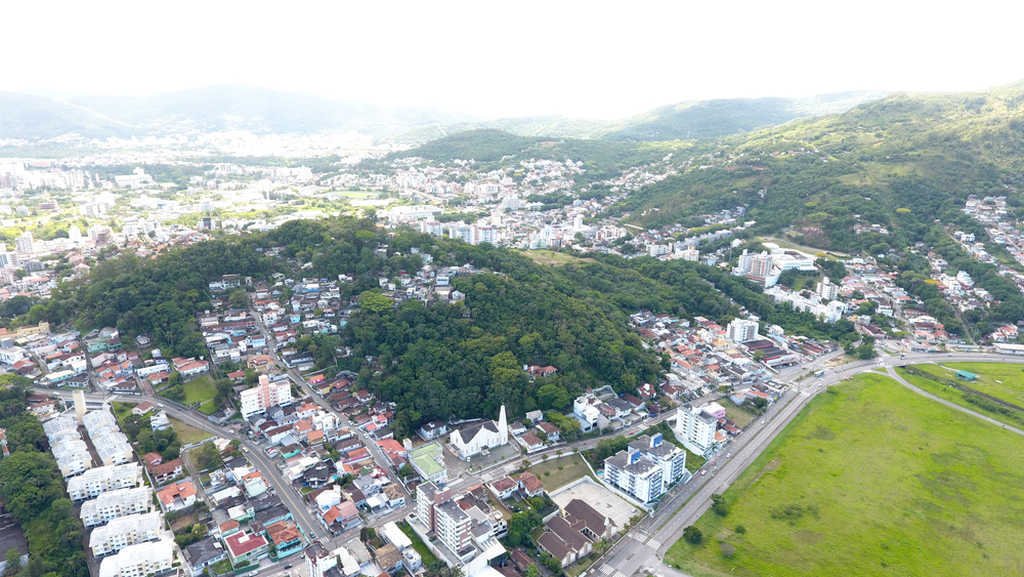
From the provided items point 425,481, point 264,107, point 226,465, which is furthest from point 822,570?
point 264,107

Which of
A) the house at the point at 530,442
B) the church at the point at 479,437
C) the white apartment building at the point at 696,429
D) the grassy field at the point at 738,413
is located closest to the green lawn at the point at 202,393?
the church at the point at 479,437

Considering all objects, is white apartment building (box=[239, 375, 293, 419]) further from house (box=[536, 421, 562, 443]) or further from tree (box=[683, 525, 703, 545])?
tree (box=[683, 525, 703, 545])

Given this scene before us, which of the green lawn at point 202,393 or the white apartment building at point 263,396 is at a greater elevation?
the white apartment building at point 263,396

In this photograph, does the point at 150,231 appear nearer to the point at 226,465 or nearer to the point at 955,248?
the point at 226,465

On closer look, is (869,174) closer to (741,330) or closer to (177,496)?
(741,330)

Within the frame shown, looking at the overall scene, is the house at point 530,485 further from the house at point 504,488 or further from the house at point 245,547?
the house at point 245,547

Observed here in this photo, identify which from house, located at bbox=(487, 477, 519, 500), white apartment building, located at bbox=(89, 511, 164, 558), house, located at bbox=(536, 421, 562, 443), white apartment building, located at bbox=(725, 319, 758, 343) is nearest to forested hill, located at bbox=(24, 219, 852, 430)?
house, located at bbox=(536, 421, 562, 443)

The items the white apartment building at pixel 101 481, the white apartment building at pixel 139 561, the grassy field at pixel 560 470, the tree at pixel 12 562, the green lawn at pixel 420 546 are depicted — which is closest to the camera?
the white apartment building at pixel 139 561
